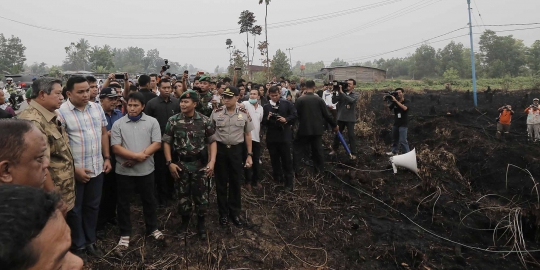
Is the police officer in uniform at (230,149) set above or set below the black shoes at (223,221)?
above

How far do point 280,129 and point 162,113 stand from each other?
1717 millimetres

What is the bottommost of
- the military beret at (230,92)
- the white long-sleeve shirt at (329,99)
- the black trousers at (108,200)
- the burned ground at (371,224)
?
the burned ground at (371,224)

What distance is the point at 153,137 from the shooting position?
3.21m

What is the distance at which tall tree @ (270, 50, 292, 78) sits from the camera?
101 ft

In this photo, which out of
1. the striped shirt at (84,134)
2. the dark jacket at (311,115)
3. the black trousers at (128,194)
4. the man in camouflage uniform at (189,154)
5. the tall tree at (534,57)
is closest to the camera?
the striped shirt at (84,134)

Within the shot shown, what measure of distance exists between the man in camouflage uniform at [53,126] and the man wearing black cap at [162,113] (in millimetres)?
1369

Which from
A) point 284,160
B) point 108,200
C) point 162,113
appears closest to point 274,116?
point 284,160

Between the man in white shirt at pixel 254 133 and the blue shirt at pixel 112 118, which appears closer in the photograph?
the blue shirt at pixel 112 118

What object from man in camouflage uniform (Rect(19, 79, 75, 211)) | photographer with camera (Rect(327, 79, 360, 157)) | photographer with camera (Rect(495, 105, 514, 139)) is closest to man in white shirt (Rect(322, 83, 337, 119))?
photographer with camera (Rect(327, 79, 360, 157))

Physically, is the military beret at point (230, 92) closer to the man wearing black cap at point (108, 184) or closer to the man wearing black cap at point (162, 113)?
the man wearing black cap at point (162, 113)

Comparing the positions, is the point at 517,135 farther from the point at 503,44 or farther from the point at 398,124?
the point at 503,44

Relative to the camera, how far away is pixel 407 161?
5.72 meters

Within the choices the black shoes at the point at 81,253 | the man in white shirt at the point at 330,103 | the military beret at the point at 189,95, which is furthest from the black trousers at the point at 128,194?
the man in white shirt at the point at 330,103

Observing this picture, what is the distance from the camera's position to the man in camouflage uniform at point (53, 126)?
246 centimetres
